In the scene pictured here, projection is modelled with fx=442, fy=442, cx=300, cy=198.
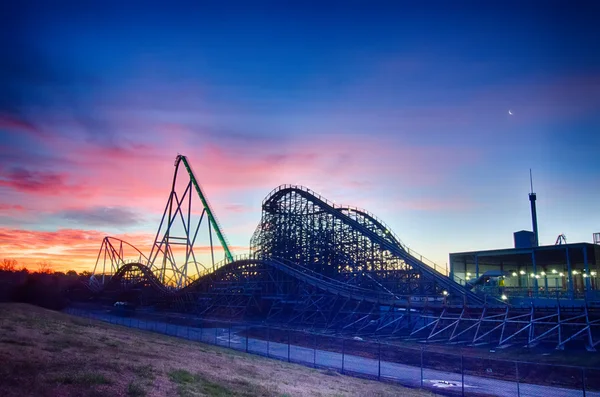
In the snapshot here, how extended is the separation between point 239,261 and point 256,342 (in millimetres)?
19132

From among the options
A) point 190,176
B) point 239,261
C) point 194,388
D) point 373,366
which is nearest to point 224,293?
point 239,261

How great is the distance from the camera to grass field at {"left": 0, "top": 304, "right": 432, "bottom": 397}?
9469mm

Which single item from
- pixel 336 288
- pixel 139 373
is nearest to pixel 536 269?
pixel 336 288

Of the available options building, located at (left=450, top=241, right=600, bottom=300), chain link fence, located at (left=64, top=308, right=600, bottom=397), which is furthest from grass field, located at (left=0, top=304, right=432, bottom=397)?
building, located at (left=450, top=241, right=600, bottom=300)

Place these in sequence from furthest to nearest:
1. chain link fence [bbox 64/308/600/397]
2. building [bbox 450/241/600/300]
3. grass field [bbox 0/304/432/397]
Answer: building [bbox 450/241/600/300], chain link fence [bbox 64/308/600/397], grass field [bbox 0/304/432/397]

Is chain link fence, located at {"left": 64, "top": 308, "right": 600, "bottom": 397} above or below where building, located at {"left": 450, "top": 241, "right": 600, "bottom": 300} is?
below

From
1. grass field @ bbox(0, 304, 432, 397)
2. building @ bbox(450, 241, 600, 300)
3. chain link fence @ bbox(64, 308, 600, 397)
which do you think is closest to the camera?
grass field @ bbox(0, 304, 432, 397)

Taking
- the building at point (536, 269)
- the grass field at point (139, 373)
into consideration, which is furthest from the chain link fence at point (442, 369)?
the building at point (536, 269)

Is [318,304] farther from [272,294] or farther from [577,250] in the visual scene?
[577,250]

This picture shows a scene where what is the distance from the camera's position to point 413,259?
124 feet

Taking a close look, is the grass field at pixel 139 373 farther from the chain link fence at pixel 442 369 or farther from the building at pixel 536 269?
the building at pixel 536 269

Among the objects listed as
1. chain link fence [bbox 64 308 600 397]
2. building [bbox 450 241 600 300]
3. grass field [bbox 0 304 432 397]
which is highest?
building [bbox 450 241 600 300]

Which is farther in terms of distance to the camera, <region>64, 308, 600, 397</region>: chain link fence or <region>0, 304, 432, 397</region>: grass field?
<region>64, 308, 600, 397</region>: chain link fence

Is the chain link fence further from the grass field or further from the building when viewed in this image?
the building
